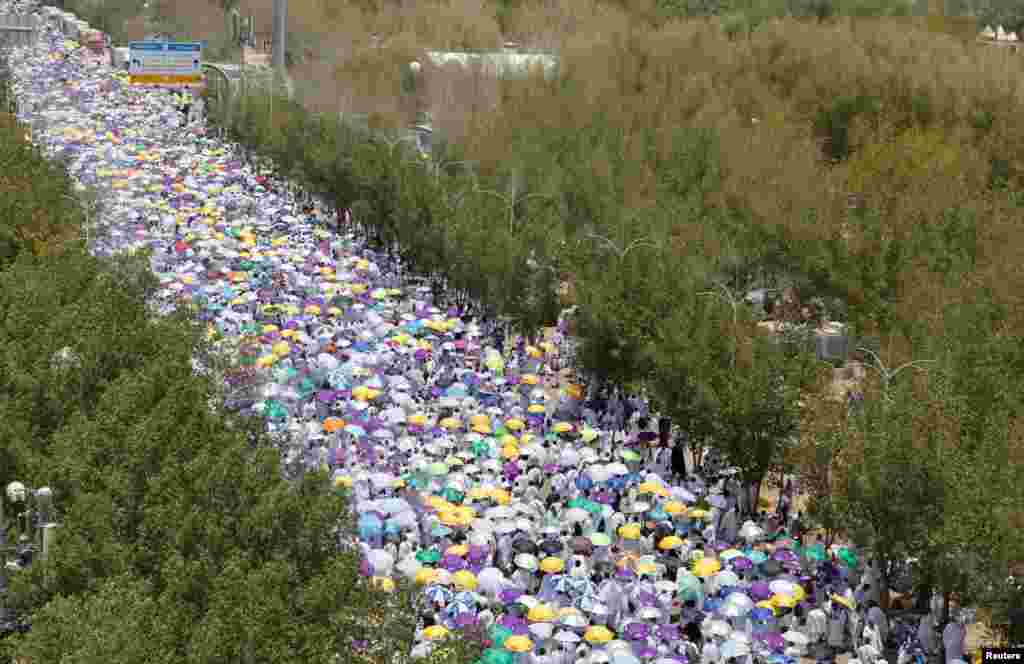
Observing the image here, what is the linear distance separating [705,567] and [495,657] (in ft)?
15.2

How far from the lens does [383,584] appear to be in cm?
1723

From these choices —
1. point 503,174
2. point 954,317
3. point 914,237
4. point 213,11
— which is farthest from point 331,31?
point 954,317

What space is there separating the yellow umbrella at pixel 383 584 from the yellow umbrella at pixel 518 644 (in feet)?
6.03

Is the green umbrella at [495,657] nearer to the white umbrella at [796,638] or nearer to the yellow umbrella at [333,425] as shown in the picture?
the white umbrella at [796,638]

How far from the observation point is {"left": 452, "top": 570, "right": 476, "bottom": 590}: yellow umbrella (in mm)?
19406

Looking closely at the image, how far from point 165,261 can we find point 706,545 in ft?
74.5

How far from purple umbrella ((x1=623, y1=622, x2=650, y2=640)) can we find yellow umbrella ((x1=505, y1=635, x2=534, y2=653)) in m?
1.64

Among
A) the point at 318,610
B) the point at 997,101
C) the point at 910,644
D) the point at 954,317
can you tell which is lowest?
the point at 910,644

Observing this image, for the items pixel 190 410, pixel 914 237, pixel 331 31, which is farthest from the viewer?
pixel 331 31

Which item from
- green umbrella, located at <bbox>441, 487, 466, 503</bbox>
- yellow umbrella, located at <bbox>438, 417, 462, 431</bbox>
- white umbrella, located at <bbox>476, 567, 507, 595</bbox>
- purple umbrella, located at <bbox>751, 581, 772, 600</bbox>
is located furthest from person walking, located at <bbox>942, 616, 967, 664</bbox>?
yellow umbrella, located at <bbox>438, 417, 462, 431</bbox>

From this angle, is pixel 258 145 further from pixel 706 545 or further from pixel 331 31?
pixel 706 545

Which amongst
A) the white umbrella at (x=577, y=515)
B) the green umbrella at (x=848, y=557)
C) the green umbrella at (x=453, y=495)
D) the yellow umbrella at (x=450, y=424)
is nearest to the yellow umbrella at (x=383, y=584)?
the green umbrella at (x=453, y=495)

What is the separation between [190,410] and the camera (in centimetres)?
2172

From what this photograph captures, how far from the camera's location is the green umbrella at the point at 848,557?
21078 mm
